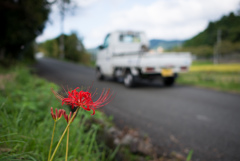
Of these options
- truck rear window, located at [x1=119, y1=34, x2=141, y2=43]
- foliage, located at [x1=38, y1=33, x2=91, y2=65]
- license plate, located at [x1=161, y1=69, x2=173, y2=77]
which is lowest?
license plate, located at [x1=161, y1=69, x2=173, y2=77]

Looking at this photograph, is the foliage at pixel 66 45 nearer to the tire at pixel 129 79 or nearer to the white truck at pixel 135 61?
the white truck at pixel 135 61

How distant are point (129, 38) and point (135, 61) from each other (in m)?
2.20

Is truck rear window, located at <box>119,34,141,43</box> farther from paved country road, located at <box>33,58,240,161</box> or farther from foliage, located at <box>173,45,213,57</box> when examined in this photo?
foliage, located at <box>173,45,213,57</box>

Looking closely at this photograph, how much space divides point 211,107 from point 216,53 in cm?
4092

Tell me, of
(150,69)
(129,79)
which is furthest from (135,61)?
(129,79)

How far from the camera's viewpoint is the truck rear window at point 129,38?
28.1 feet

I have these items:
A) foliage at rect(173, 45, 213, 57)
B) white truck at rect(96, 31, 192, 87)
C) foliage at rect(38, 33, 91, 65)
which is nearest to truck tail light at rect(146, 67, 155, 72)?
white truck at rect(96, 31, 192, 87)

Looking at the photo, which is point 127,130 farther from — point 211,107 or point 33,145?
point 211,107

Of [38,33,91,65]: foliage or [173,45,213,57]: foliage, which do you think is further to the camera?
[173,45,213,57]: foliage

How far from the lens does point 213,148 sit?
2662 mm

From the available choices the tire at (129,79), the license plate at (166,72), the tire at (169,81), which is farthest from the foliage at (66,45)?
the tire at (169,81)

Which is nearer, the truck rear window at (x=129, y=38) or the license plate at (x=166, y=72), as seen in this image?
the license plate at (x=166, y=72)

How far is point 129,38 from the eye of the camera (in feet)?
28.7

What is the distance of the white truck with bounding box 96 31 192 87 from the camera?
690 cm
